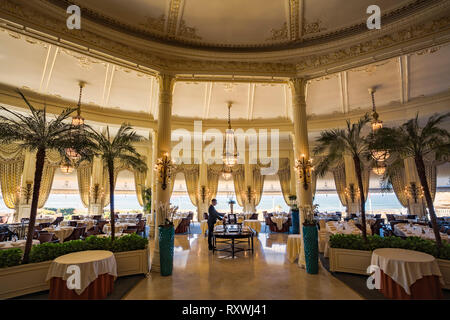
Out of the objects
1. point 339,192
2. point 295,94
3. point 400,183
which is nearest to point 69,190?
point 295,94

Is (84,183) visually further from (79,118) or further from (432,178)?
(432,178)

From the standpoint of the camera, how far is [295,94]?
683 cm

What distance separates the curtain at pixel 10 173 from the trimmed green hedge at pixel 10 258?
310 inches

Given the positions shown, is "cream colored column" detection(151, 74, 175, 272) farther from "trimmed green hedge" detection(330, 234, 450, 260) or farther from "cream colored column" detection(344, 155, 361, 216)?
"cream colored column" detection(344, 155, 361, 216)

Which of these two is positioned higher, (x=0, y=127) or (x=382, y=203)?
(x=0, y=127)

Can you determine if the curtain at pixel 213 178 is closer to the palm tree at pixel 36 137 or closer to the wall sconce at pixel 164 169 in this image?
the wall sconce at pixel 164 169

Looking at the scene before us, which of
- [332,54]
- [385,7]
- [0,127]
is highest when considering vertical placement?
[385,7]

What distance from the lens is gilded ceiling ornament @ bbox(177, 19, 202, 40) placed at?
5.98 m

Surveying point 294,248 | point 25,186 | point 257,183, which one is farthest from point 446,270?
point 25,186

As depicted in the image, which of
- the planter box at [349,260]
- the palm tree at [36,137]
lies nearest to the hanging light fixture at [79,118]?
the palm tree at [36,137]

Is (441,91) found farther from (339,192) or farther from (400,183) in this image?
(339,192)

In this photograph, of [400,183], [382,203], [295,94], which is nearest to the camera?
[295,94]

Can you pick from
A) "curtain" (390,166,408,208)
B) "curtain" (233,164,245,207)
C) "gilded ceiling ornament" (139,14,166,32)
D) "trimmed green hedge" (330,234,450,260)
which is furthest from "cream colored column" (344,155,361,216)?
"gilded ceiling ornament" (139,14,166,32)
